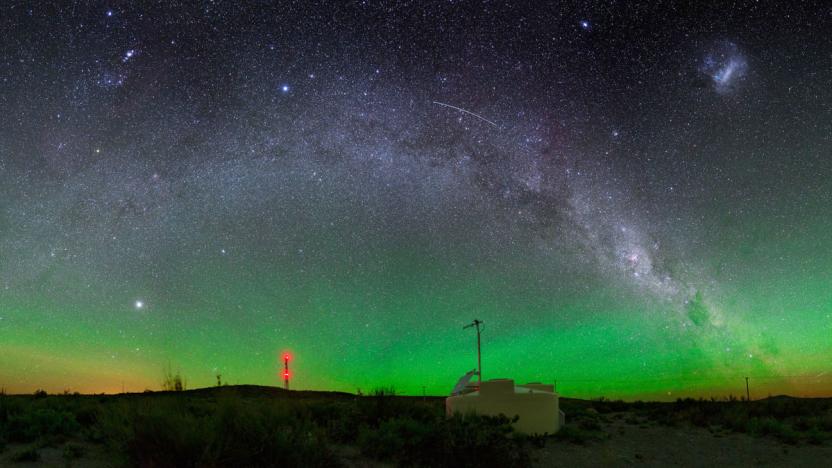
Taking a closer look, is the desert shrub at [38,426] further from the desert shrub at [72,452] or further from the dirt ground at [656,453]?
the desert shrub at [72,452]

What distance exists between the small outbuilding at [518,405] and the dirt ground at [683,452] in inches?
40.1

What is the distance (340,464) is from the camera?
10.7 m

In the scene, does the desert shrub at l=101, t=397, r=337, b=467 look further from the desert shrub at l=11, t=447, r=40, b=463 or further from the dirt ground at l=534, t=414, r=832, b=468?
the dirt ground at l=534, t=414, r=832, b=468

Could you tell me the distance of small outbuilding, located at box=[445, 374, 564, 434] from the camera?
18422 millimetres

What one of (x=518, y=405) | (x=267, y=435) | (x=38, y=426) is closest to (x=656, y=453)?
(x=518, y=405)

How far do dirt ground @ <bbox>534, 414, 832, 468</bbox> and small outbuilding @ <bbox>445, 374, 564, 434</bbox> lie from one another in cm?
102

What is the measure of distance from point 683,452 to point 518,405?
188 inches

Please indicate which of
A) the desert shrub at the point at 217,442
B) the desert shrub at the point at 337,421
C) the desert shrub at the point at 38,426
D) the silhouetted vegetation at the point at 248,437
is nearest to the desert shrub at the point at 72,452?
the silhouetted vegetation at the point at 248,437

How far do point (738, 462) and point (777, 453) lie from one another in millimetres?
2115

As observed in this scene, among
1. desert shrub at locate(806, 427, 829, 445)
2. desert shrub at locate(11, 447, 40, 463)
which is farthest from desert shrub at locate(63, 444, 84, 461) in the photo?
desert shrub at locate(806, 427, 829, 445)

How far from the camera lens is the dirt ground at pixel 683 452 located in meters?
14.8

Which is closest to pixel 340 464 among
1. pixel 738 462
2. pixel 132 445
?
pixel 132 445

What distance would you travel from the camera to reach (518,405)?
727 inches

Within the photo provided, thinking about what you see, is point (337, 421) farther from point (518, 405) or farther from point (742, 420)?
point (742, 420)
